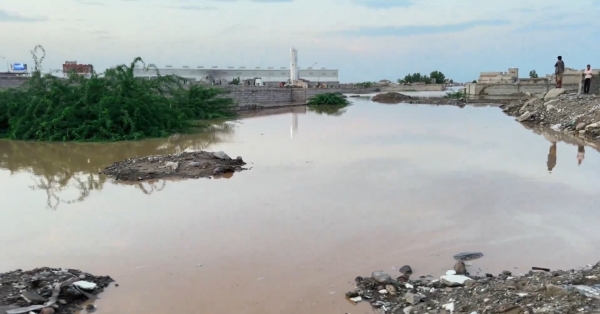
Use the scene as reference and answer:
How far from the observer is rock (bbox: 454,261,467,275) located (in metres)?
4.50

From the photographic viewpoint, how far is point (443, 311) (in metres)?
3.54

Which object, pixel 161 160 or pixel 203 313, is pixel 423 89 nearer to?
pixel 161 160

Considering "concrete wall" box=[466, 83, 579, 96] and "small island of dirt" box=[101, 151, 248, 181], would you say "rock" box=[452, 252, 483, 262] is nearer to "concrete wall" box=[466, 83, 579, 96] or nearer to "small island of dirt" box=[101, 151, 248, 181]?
"small island of dirt" box=[101, 151, 248, 181]

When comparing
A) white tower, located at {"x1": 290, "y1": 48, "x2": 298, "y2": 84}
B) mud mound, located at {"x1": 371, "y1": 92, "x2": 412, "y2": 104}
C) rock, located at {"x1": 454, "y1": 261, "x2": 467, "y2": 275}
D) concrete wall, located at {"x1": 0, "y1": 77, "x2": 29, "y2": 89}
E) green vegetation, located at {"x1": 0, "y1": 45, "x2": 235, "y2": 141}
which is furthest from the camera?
white tower, located at {"x1": 290, "y1": 48, "x2": 298, "y2": 84}

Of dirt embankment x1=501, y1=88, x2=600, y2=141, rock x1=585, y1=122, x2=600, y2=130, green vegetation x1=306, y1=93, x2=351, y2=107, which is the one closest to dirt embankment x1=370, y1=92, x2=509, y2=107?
green vegetation x1=306, y1=93, x2=351, y2=107

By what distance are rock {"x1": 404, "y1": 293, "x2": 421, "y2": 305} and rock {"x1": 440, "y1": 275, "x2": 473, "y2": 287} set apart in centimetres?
41

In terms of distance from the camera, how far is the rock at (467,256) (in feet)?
16.2

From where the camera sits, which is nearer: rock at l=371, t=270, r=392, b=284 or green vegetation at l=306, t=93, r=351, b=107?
rock at l=371, t=270, r=392, b=284

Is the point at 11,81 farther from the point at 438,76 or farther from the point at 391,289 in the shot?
the point at 438,76

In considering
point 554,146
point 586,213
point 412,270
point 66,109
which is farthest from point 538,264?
point 66,109

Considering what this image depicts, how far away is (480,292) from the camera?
3.67 metres

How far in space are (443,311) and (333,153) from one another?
27.3 feet

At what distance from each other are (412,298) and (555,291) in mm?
1068

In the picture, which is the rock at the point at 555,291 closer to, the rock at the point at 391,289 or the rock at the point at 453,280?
the rock at the point at 453,280
